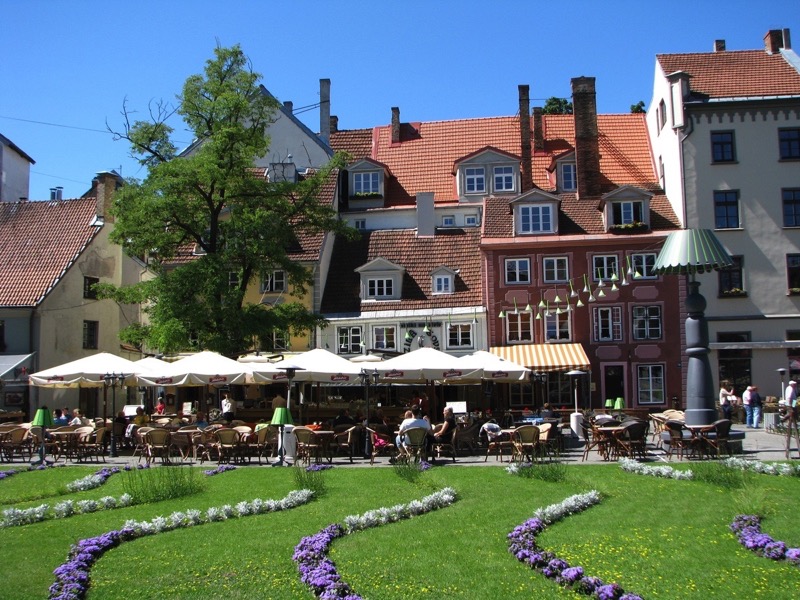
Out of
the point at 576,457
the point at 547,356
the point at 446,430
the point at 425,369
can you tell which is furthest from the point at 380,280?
the point at 576,457

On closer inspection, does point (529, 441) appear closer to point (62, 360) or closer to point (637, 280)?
point (637, 280)

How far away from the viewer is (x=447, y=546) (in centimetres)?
1162

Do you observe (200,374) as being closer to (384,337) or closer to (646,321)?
(384,337)

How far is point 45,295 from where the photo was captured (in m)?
40.6

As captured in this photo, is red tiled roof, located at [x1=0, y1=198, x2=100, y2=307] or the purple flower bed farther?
red tiled roof, located at [x1=0, y1=198, x2=100, y2=307]

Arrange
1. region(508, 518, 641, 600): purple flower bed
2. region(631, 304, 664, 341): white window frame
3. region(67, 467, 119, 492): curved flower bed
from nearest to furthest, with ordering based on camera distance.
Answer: region(508, 518, 641, 600): purple flower bed, region(67, 467, 119, 492): curved flower bed, region(631, 304, 664, 341): white window frame

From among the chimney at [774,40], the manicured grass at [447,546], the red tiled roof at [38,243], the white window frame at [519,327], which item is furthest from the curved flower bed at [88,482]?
the chimney at [774,40]

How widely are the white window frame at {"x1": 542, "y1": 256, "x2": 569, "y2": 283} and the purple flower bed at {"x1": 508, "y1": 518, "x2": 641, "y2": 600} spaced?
2985 cm

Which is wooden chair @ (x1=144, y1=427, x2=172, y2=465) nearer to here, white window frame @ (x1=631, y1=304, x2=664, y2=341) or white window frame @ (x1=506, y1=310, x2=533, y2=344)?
white window frame @ (x1=506, y1=310, x2=533, y2=344)

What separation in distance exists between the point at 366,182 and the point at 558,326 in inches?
555

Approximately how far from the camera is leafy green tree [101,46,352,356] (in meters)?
32.2

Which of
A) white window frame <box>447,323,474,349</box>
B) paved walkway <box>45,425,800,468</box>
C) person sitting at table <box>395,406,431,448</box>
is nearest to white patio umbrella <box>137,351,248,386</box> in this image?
paved walkway <box>45,425,800,468</box>

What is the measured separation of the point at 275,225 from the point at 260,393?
1129cm

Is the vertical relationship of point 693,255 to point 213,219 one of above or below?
below
